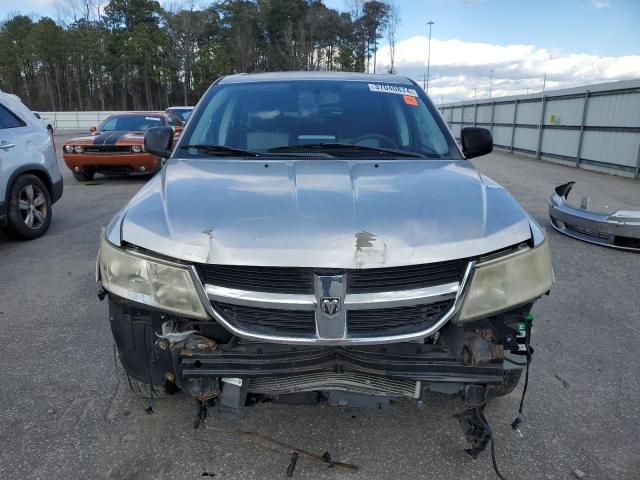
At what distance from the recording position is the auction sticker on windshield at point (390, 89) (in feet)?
11.0

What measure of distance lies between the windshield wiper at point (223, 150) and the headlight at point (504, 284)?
1.46 metres

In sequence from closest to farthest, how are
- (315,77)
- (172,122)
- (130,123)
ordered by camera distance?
(315,77) → (130,123) → (172,122)

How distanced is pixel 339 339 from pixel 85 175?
1064 centimetres

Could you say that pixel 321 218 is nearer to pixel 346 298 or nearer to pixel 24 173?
pixel 346 298

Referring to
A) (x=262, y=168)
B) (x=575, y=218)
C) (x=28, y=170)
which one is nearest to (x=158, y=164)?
(x=28, y=170)

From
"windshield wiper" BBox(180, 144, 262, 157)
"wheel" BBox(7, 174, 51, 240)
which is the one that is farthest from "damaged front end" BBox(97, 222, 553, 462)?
"wheel" BBox(7, 174, 51, 240)

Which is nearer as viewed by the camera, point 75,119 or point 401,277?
point 401,277

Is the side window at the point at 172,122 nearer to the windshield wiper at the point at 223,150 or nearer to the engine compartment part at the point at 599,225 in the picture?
the engine compartment part at the point at 599,225

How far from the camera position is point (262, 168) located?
2549mm

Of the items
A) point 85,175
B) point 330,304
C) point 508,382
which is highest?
point 330,304

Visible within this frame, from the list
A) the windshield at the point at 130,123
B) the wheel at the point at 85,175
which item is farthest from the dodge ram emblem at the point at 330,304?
the windshield at the point at 130,123

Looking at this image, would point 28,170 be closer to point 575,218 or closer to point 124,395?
point 124,395

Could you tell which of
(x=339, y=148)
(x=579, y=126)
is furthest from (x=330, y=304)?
(x=579, y=126)

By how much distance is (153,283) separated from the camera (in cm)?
192
